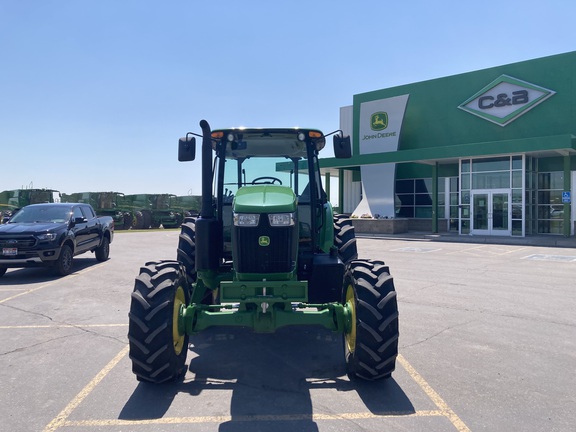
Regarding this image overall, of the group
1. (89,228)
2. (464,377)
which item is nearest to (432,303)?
(464,377)

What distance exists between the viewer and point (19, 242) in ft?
32.2

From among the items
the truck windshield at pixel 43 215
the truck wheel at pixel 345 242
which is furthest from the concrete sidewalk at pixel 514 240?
the truck windshield at pixel 43 215

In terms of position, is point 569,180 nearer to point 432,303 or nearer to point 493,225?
point 493,225

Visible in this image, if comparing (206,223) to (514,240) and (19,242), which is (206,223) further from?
(514,240)

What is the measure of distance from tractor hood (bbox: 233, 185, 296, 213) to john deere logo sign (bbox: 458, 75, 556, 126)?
78.4 ft

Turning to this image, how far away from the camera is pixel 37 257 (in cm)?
995

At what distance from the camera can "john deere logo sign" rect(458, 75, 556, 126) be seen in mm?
23406

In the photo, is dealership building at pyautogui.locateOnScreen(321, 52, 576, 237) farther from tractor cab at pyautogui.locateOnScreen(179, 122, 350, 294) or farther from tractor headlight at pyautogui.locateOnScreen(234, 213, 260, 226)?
tractor headlight at pyautogui.locateOnScreen(234, 213, 260, 226)

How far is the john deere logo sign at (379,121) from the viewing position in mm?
28438

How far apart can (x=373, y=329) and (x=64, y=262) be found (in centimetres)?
922

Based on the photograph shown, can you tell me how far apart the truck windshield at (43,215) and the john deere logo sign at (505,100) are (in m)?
23.1

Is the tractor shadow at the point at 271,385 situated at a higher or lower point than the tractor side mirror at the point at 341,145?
lower

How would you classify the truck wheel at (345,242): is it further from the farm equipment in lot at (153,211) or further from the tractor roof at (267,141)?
the farm equipment in lot at (153,211)

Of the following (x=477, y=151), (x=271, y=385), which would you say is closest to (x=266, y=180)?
(x=271, y=385)
